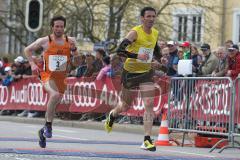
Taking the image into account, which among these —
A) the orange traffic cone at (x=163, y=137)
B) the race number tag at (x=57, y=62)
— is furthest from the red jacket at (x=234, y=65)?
the race number tag at (x=57, y=62)

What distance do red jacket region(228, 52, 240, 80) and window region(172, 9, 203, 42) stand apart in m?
26.8

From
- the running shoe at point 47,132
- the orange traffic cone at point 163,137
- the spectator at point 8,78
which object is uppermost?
the spectator at point 8,78

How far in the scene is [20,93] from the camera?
26.6 m

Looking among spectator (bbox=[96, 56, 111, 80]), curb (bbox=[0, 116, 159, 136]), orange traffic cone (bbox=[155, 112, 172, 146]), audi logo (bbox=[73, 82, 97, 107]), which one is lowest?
curb (bbox=[0, 116, 159, 136])

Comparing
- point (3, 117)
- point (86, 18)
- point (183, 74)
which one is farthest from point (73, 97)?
point (86, 18)

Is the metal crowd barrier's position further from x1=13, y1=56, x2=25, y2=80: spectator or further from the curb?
x1=13, y1=56, x2=25, y2=80: spectator

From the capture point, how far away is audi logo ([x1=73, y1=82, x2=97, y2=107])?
74.9 feet

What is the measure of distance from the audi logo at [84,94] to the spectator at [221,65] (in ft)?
16.9

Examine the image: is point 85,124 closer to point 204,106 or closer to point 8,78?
point 8,78

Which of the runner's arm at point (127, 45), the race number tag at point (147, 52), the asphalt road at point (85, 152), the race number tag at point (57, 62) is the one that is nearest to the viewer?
the asphalt road at point (85, 152)

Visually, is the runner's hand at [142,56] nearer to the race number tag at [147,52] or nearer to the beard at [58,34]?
the race number tag at [147,52]

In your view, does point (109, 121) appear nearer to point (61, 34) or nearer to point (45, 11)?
point (61, 34)

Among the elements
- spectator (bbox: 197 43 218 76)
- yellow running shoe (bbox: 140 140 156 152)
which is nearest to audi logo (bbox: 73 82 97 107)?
spectator (bbox: 197 43 218 76)

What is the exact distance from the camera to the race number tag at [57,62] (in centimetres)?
1294
